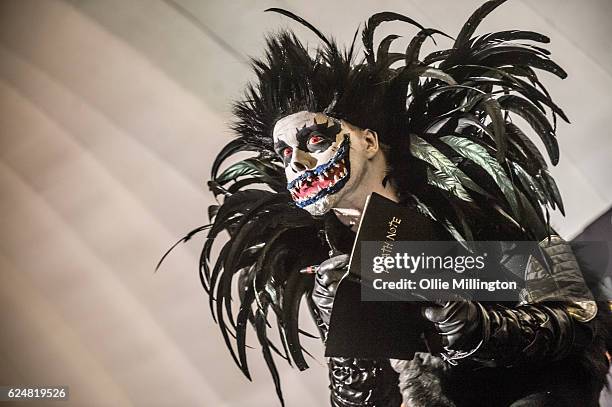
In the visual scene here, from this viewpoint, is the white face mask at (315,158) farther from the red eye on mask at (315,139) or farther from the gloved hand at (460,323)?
the gloved hand at (460,323)

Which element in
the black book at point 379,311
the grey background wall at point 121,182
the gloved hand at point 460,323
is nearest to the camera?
the gloved hand at point 460,323

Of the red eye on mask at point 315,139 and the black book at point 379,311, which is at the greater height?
the red eye on mask at point 315,139

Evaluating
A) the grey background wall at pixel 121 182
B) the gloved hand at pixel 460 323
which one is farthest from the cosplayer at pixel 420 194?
the grey background wall at pixel 121 182

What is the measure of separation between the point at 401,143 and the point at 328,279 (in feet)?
0.80

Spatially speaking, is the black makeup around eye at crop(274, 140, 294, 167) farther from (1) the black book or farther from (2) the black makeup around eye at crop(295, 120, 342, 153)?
(1) the black book

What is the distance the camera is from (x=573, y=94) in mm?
1210

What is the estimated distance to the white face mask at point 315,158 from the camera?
114 cm

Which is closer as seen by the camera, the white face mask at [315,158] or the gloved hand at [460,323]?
the gloved hand at [460,323]

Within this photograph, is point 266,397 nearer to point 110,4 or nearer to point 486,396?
point 486,396

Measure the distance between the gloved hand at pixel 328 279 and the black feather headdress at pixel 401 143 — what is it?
0.10m

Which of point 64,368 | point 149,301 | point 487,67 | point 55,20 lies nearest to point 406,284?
point 487,67

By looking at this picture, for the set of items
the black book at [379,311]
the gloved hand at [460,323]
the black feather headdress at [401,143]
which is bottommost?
the gloved hand at [460,323]

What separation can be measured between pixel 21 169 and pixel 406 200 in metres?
0.85

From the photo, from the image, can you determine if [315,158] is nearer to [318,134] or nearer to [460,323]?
[318,134]
